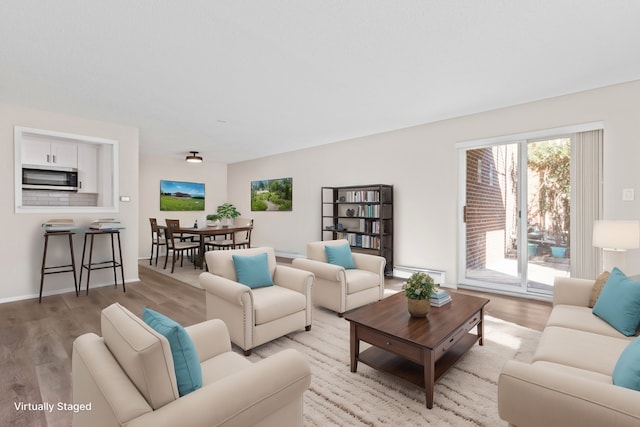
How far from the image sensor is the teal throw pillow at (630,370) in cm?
117

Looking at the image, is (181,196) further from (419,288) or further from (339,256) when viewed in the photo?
(419,288)

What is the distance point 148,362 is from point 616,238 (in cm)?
367

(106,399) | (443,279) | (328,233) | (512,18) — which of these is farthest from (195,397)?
(328,233)

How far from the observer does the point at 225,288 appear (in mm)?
2586

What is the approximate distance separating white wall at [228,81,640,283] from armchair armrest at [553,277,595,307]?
54.6 inches

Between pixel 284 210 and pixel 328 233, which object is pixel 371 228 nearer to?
pixel 328 233

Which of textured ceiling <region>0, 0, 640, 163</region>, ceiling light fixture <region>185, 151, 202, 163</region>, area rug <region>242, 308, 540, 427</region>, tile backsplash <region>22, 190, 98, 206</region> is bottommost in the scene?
area rug <region>242, 308, 540, 427</region>

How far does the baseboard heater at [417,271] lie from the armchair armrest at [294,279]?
7.98ft

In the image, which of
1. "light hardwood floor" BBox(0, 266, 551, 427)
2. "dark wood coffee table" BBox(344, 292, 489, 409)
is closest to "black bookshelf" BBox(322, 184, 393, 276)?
"light hardwood floor" BBox(0, 266, 551, 427)

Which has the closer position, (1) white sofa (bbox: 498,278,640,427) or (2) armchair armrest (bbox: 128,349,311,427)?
(2) armchair armrest (bbox: 128,349,311,427)

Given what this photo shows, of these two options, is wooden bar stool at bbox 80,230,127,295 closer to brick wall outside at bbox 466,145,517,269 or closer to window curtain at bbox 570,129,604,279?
brick wall outside at bbox 466,145,517,269

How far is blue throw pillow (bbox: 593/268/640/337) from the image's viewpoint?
1948 millimetres

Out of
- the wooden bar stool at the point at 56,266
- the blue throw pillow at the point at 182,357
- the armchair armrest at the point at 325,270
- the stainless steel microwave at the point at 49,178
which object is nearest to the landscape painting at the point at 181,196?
the stainless steel microwave at the point at 49,178

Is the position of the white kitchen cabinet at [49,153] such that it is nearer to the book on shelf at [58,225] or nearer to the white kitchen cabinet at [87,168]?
the white kitchen cabinet at [87,168]
